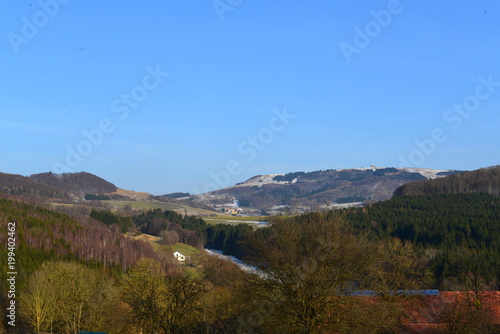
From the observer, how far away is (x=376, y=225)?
146 m

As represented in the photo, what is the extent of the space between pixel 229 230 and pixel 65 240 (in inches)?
3386

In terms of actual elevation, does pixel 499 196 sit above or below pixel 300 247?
above

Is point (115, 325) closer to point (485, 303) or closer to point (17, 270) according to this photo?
point (485, 303)

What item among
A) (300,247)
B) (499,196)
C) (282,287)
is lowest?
(282,287)

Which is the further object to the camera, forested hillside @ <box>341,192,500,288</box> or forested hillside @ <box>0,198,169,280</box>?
forested hillside @ <box>0,198,169,280</box>

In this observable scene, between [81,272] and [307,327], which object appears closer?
[307,327]

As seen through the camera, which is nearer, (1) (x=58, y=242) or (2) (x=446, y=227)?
(1) (x=58, y=242)

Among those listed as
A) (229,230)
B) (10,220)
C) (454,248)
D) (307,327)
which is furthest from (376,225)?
(307,327)

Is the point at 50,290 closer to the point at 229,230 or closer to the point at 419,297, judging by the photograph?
the point at 419,297

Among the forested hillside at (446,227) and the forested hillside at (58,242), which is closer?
the forested hillside at (446,227)

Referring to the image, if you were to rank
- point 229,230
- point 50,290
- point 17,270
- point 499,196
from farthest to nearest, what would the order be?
point 229,230
point 499,196
point 17,270
point 50,290

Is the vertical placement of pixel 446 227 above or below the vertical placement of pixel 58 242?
above

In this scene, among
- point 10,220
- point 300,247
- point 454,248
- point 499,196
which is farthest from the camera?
point 499,196

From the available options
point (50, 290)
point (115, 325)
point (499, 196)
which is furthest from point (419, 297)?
point (499, 196)
